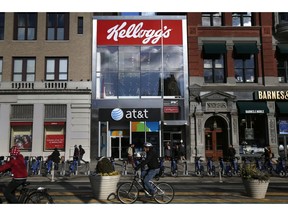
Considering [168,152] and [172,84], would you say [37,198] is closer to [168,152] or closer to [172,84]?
[168,152]

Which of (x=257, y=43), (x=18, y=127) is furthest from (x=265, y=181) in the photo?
(x=18, y=127)

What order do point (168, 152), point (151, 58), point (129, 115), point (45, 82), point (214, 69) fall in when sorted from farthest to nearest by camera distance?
point (151, 58) < point (214, 69) < point (45, 82) < point (129, 115) < point (168, 152)

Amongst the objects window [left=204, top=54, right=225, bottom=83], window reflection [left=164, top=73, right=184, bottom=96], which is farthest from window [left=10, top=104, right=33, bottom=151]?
window [left=204, top=54, right=225, bottom=83]

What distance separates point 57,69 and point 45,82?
152 centimetres

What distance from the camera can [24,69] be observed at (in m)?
26.7

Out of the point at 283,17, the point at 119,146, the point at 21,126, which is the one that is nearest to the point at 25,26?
the point at 21,126

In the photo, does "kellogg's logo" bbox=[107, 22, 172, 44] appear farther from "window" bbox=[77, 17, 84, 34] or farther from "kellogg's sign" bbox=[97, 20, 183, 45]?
"window" bbox=[77, 17, 84, 34]

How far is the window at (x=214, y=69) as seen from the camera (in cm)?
2638

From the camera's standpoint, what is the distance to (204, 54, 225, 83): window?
1038 inches

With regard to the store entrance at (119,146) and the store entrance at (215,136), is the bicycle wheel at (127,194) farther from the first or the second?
the store entrance at (215,136)

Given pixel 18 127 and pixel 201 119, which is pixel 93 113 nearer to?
pixel 18 127

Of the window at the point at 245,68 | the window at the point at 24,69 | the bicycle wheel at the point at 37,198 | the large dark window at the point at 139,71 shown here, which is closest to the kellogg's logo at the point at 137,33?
the large dark window at the point at 139,71
